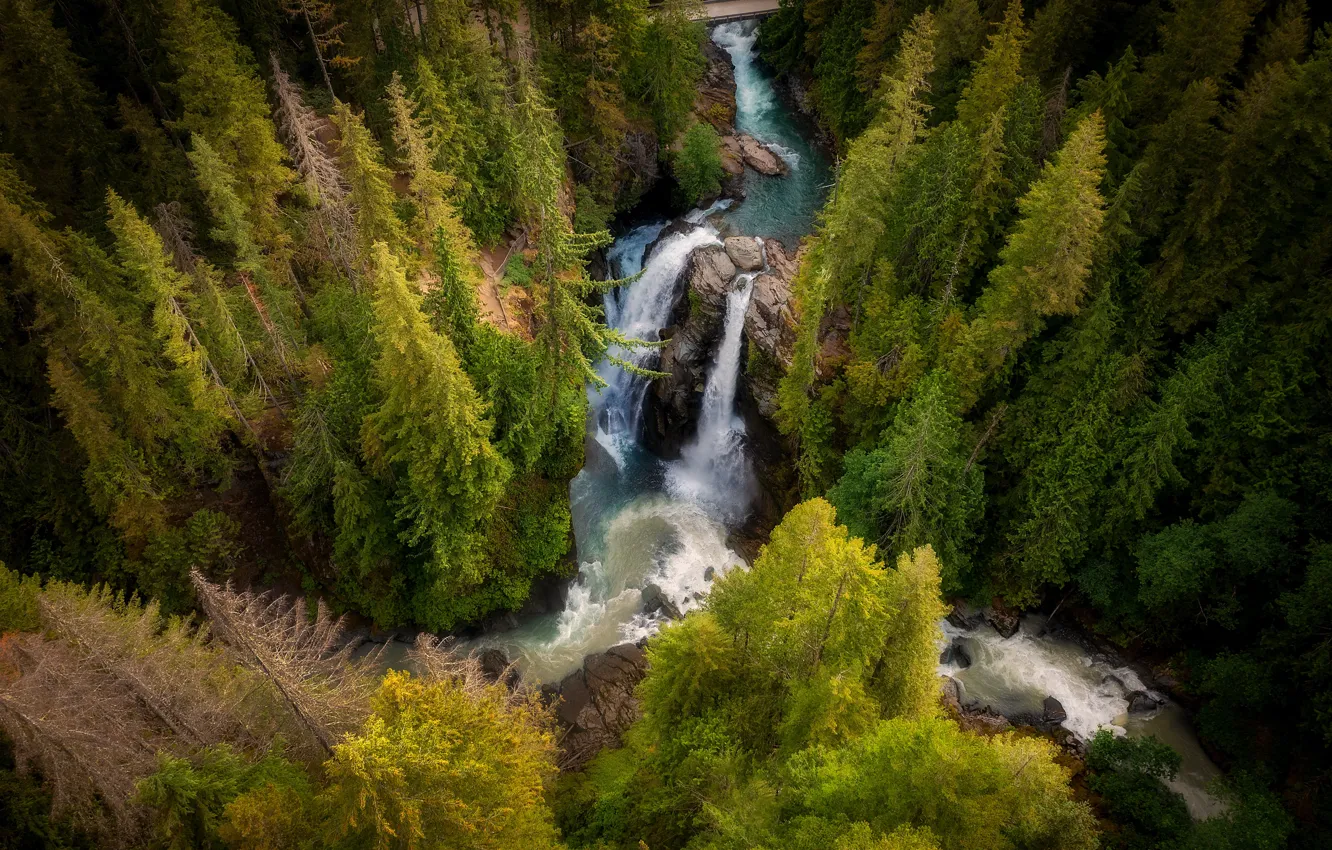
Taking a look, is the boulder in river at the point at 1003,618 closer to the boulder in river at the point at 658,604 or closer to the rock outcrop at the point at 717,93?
the boulder in river at the point at 658,604


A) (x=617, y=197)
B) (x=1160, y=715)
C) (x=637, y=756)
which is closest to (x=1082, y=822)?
(x=637, y=756)

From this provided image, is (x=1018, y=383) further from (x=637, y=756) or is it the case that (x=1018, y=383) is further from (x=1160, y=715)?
(x=637, y=756)

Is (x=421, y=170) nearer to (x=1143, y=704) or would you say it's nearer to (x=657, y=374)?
(x=657, y=374)

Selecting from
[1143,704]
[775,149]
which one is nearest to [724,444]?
[1143,704]

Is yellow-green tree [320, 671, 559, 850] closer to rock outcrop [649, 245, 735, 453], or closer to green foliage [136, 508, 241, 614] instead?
green foliage [136, 508, 241, 614]

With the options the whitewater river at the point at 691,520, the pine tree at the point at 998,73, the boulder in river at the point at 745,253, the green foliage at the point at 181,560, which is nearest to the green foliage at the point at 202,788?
the green foliage at the point at 181,560
